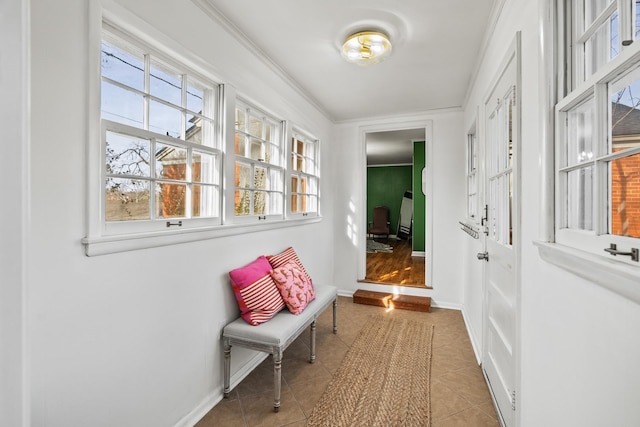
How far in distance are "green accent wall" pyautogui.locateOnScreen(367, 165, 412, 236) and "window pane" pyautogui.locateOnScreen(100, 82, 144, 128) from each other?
8.35m

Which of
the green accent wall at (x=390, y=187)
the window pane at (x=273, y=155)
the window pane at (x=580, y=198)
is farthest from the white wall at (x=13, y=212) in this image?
the green accent wall at (x=390, y=187)

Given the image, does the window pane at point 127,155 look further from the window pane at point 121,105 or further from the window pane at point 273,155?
the window pane at point 273,155

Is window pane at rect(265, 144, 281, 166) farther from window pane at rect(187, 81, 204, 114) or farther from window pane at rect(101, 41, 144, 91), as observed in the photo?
window pane at rect(101, 41, 144, 91)

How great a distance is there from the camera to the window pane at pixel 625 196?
2.33ft

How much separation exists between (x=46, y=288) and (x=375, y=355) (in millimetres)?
2280

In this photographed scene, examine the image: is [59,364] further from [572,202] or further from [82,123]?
[572,202]

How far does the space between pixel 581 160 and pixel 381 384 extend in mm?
1863

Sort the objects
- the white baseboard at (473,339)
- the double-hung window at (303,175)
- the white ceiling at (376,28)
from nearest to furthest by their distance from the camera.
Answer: the white ceiling at (376,28)
the white baseboard at (473,339)
the double-hung window at (303,175)

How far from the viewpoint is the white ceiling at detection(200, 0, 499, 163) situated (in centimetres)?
188

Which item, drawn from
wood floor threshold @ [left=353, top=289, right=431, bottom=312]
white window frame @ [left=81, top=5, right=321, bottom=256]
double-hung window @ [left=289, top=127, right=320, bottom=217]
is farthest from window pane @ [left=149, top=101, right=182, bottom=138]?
wood floor threshold @ [left=353, top=289, right=431, bottom=312]

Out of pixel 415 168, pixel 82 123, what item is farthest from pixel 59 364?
pixel 415 168

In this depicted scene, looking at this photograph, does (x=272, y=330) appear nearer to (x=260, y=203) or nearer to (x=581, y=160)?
(x=260, y=203)

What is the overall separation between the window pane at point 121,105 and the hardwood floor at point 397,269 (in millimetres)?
3493

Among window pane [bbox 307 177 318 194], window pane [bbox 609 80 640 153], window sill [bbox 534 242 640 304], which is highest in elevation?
window pane [bbox 307 177 318 194]
